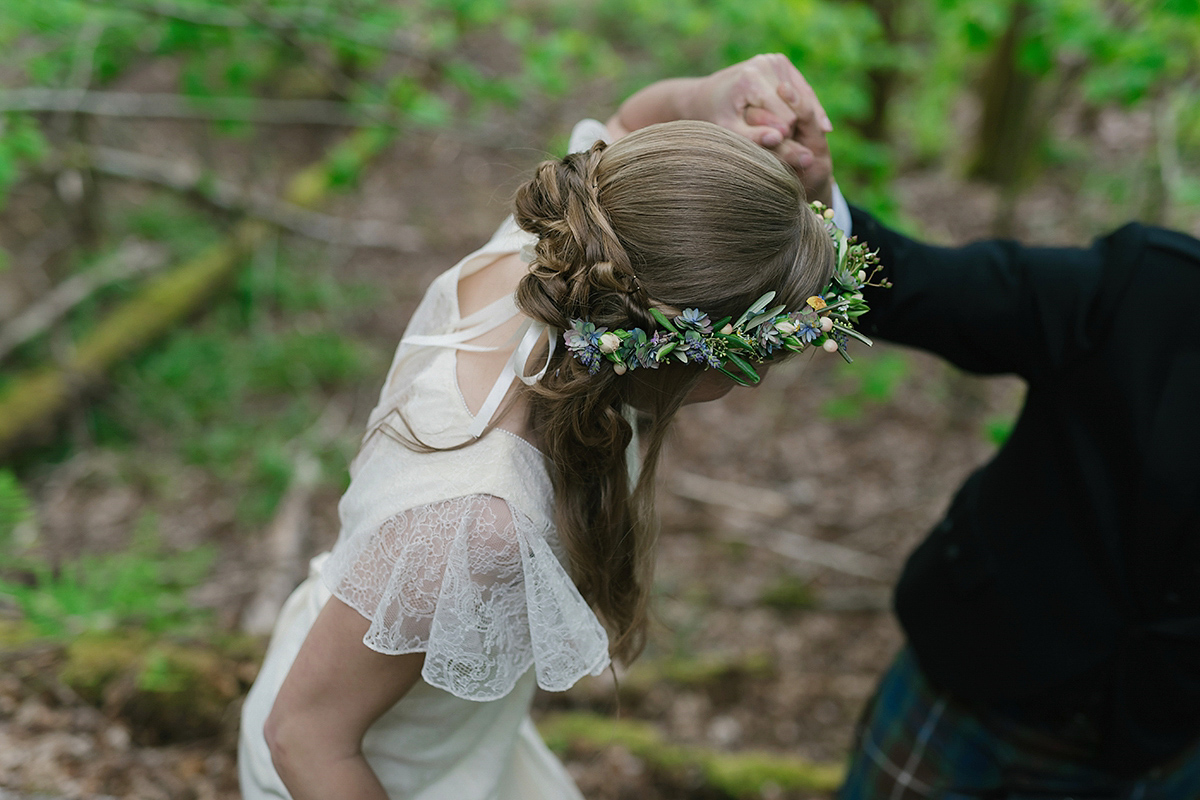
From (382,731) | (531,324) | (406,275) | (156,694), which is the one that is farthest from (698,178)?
(406,275)

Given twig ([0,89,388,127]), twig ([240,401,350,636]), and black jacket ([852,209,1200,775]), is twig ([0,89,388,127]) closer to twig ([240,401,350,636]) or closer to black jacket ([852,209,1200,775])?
twig ([240,401,350,636])

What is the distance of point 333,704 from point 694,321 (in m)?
0.91

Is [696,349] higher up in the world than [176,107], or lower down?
lower down

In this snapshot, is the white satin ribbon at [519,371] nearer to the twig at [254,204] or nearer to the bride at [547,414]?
the bride at [547,414]

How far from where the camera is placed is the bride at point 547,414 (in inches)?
48.4

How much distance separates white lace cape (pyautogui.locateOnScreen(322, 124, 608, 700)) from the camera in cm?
128

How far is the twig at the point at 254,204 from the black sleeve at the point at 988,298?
527 centimetres

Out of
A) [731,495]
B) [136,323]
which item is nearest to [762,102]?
[731,495]

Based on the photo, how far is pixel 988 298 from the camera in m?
1.73

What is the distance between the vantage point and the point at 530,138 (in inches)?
198

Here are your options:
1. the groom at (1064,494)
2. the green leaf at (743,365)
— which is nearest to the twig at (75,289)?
the groom at (1064,494)

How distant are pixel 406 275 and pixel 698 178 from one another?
216 inches

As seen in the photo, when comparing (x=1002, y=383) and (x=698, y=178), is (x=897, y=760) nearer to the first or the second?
(x=698, y=178)

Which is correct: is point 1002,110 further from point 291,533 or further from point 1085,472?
point 291,533
